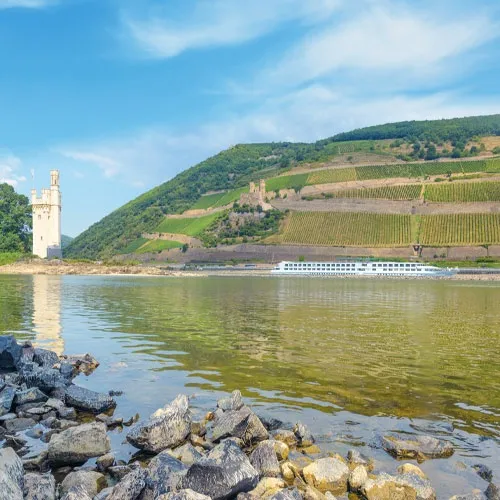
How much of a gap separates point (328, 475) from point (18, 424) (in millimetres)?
7253

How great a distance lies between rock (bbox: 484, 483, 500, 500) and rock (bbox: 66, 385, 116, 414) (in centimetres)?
885

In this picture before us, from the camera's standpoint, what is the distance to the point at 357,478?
920 cm

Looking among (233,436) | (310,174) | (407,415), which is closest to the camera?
(233,436)

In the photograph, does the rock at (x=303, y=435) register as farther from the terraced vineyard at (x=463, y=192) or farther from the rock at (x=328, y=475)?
the terraced vineyard at (x=463, y=192)

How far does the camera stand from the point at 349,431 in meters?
11.9

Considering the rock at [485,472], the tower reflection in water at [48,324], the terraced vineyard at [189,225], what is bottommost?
the rock at [485,472]

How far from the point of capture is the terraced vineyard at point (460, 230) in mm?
130750

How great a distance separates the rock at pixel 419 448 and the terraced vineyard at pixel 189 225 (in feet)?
523

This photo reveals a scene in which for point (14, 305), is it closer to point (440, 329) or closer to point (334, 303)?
point (334, 303)

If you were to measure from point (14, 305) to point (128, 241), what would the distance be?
6271 inches

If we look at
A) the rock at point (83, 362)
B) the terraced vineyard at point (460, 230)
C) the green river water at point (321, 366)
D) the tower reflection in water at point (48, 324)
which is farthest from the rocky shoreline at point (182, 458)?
the terraced vineyard at point (460, 230)

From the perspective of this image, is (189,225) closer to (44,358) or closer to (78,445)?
(44,358)

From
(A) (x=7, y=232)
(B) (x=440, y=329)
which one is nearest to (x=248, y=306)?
(B) (x=440, y=329)

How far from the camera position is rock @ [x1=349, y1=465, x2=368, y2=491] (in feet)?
30.0
